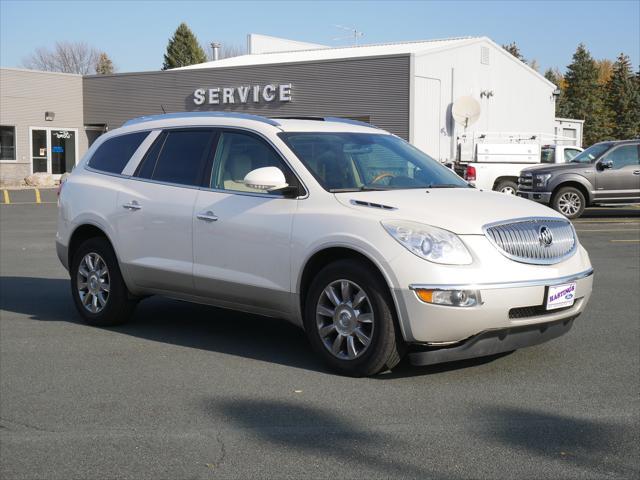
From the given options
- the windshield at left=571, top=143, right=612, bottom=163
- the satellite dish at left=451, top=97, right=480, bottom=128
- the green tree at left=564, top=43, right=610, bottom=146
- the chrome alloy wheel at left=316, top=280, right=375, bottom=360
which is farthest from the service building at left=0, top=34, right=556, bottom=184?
the green tree at left=564, top=43, right=610, bottom=146

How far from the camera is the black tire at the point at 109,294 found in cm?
776

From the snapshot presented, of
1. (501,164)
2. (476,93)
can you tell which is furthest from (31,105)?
(501,164)

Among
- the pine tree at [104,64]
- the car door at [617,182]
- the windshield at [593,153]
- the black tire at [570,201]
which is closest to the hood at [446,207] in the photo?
the black tire at [570,201]

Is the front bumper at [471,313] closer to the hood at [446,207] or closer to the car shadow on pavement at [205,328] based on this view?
the hood at [446,207]

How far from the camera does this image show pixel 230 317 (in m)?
8.41

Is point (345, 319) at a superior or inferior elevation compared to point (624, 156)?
inferior

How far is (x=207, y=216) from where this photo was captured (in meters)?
6.87

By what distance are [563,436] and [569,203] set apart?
55.2 ft

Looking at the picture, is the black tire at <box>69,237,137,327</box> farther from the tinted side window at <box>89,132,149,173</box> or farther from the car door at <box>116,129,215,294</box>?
the tinted side window at <box>89,132,149,173</box>

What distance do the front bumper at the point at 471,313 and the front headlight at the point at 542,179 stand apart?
1545 cm

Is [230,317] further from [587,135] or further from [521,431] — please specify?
[587,135]

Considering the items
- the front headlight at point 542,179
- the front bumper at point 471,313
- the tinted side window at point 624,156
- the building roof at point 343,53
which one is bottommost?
the front bumper at point 471,313

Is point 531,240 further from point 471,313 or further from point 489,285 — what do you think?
point 471,313

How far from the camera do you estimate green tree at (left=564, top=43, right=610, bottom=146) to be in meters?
87.6
